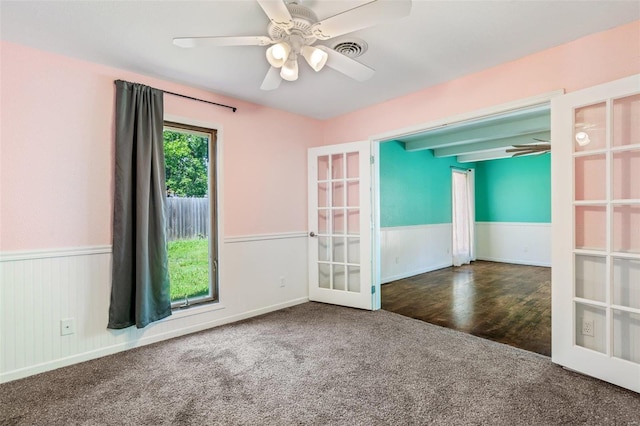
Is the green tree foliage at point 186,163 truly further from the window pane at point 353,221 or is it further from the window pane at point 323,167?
the window pane at point 353,221

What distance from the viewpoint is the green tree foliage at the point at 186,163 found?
3.03m

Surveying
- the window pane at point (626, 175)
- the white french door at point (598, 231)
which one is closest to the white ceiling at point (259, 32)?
the white french door at point (598, 231)

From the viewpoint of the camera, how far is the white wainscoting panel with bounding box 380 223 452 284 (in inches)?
204

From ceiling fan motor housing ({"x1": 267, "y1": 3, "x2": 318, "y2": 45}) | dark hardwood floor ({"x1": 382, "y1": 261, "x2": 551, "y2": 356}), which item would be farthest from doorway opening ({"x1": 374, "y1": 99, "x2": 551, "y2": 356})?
ceiling fan motor housing ({"x1": 267, "y1": 3, "x2": 318, "y2": 45})

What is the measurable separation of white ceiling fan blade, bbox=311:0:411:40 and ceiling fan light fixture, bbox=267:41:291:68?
7.6 inches

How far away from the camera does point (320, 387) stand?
2.01m

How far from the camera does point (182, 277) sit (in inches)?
122

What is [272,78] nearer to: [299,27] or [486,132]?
[299,27]

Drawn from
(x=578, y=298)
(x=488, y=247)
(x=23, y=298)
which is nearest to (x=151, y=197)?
(x=23, y=298)

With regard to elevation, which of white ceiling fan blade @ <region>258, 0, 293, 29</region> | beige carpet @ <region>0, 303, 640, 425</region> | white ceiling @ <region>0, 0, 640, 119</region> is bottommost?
beige carpet @ <region>0, 303, 640, 425</region>

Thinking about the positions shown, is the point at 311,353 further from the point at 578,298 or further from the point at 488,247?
the point at 488,247

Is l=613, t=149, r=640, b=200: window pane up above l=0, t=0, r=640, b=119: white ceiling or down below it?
below

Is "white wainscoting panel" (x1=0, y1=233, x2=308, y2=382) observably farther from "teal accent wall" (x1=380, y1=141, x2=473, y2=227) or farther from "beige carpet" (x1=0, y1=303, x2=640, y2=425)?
"teal accent wall" (x1=380, y1=141, x2=473, y2=227)

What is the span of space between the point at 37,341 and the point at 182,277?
113 centimetres
